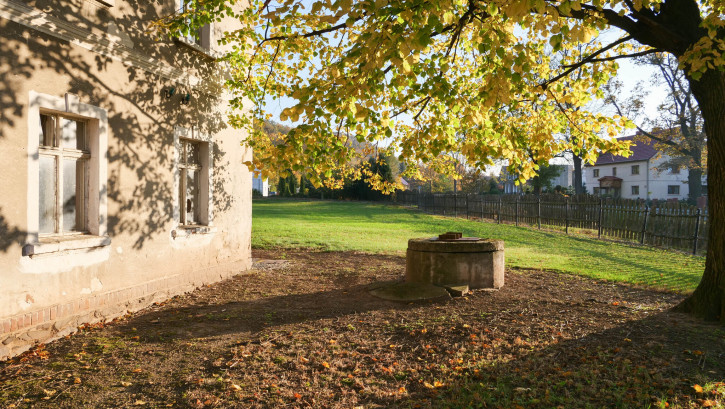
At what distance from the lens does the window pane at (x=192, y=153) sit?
804cm

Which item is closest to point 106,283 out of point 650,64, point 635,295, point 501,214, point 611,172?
point 635,295

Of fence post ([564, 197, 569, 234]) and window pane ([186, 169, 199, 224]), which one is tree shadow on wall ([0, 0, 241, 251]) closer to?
window pane ([186, 169, 199, 224])

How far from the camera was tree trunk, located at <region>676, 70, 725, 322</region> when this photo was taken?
5461 millimetres

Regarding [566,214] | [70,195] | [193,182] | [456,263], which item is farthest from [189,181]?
[566,214]

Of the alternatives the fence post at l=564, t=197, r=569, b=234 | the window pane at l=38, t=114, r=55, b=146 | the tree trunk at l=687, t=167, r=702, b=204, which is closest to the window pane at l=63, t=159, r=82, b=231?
the window pane at l=38, t=114, r=55, b=146

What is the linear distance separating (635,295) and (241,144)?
7.81 m

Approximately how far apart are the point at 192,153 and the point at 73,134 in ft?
8.46

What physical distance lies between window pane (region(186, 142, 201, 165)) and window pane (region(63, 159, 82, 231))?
7.68ft

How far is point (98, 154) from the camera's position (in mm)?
5812

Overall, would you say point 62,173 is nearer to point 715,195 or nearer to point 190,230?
point 190,230

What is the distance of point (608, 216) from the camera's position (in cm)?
1752

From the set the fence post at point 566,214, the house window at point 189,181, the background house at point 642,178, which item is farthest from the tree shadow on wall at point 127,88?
the background house at point 642,178

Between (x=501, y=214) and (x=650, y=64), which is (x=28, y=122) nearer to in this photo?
(x=501, y=214)

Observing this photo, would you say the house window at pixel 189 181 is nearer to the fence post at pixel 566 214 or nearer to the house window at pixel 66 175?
the house window at pixel 66 175
